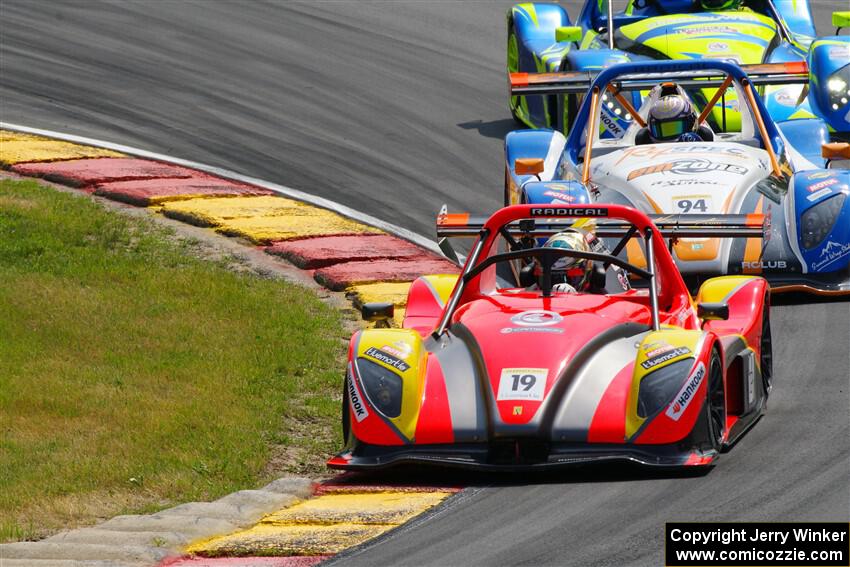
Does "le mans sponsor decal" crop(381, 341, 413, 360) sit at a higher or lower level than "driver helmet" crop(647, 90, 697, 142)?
lower

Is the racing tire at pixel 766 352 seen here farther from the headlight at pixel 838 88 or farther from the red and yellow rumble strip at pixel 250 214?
the headlight at pixel 838 88

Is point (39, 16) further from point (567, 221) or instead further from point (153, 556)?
point (153, 556)

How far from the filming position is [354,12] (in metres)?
22.5

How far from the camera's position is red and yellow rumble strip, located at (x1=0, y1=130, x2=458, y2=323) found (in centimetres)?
1363

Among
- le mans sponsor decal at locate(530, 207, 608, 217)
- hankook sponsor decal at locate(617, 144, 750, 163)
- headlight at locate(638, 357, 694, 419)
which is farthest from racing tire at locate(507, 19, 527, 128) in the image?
headlight at locate(638, 357, 694, 419)

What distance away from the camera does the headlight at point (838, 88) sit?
55.0 ft

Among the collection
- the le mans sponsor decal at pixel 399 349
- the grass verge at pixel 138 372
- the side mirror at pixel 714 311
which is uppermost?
the side mirror at pixel 714 311

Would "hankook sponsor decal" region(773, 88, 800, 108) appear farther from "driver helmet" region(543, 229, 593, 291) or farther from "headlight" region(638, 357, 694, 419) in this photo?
"headlight" region(638, 357, 694, 419)

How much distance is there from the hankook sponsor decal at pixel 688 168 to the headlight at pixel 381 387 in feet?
14.7

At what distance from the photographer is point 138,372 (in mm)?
11203

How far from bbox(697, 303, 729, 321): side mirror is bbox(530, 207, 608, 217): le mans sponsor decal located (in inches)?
37.2

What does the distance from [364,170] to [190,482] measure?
804 cm

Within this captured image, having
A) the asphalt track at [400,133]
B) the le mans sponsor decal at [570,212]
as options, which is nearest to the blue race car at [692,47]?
the asphalt track at [400,133]

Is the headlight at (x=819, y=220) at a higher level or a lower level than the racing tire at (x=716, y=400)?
higher
